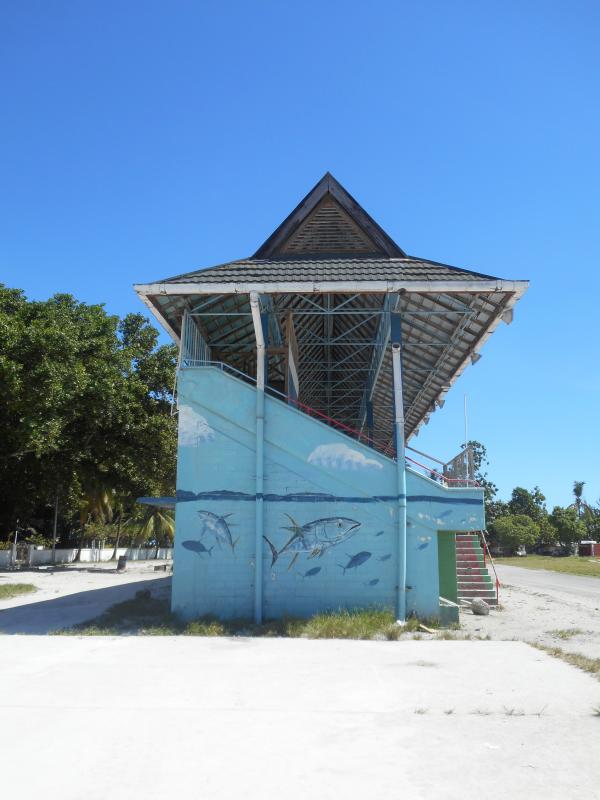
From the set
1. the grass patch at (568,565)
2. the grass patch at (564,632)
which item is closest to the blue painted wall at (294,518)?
the grass patch at (564,632)

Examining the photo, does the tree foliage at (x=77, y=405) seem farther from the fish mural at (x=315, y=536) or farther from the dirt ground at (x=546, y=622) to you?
the dirt ground at (x=546, y=622)

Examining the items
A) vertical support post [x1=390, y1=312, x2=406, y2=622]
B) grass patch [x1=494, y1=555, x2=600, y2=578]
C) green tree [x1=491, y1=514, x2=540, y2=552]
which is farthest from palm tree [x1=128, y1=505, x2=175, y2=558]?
vertical support post [x1=390, y1=312, x2=406, y2=622]

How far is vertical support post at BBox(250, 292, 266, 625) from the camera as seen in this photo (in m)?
12.7

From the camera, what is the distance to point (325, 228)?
17484mm

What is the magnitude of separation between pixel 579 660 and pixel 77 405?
77.3 ft

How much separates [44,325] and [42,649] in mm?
17837

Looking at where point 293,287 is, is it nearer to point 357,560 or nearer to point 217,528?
point 217,528

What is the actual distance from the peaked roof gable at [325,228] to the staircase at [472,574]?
29.3 ft

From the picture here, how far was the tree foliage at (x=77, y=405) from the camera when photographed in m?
23.3

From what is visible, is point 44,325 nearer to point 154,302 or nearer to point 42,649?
point 154,302

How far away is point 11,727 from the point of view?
5.59 meters

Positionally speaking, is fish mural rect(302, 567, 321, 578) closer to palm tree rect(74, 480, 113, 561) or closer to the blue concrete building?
the blue concrete building

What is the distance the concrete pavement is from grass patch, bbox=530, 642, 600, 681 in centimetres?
26

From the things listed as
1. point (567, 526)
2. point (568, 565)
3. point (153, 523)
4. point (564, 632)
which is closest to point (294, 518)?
point (564, 632)
